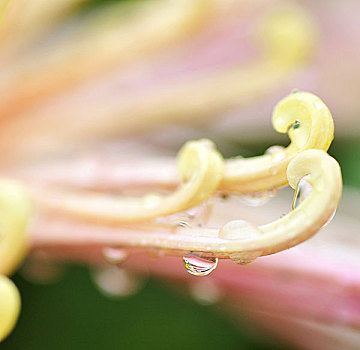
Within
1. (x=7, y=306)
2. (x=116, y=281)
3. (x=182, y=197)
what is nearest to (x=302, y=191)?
(x=182, y=197)

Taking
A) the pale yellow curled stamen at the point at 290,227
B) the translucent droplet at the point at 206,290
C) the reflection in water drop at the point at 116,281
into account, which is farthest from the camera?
the reflection in water drop at the point at 116,281

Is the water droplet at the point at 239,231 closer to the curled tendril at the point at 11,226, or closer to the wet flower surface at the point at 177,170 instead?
the wet flower surface at the point at 177,170

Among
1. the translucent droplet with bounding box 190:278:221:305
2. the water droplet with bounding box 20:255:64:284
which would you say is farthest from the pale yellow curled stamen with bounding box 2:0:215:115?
the translucent droplet with bounding box 190:278:221:305

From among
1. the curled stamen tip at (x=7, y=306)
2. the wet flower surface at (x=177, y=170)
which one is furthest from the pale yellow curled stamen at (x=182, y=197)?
the curled stamen tip at (x=7, y=306)

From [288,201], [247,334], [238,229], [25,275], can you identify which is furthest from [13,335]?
[238,229]

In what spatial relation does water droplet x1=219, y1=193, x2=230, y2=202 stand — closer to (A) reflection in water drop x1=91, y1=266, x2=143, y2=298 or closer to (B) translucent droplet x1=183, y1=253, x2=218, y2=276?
(B) translucent droplet x1=183, y1=253, x2=218, y2=276

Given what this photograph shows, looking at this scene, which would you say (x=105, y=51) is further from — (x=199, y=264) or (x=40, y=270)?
(x=199, y=264)

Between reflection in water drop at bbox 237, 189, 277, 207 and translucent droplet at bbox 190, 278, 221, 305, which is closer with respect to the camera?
reflection in water drop at bbox 237, 189, 277, 207
